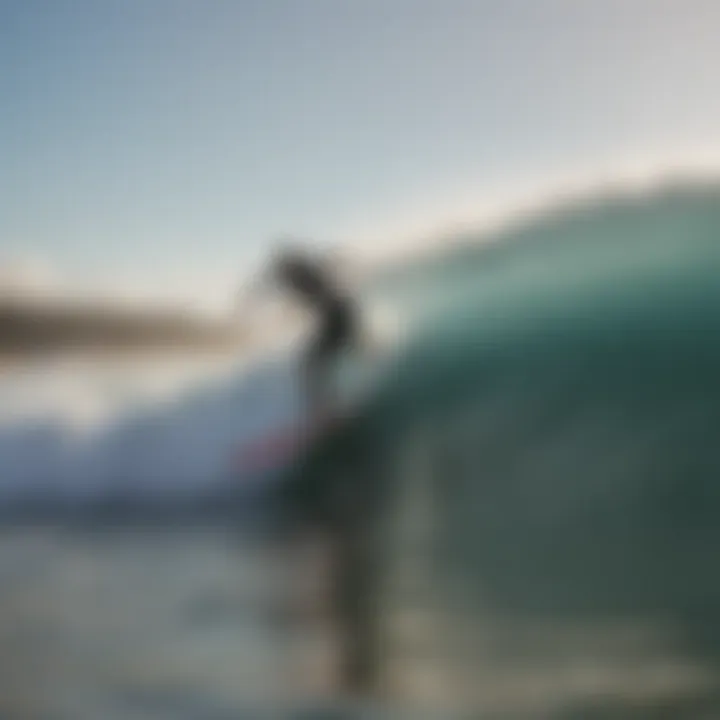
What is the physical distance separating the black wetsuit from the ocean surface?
1.0 inches

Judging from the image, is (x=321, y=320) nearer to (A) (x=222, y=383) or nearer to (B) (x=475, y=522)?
(A) (x=222, y=383)

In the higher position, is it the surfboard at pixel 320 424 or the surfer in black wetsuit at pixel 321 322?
the surfer in black wetsuit at pixel 321 322

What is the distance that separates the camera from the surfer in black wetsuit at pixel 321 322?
1.02 m

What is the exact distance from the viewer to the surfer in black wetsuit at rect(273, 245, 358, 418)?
3.35 ft

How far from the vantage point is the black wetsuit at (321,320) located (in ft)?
3.36

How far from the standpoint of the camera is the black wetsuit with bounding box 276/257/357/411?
1.02 m

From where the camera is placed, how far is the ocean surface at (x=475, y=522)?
0.97m

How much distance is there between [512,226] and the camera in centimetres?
102

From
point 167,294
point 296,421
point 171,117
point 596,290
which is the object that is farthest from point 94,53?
point 596,290

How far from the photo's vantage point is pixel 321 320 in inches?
40.6

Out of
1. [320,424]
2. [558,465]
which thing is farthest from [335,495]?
[558,465]

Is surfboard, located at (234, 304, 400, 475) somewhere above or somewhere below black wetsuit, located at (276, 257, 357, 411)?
below

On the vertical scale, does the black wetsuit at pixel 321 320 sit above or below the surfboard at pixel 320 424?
above

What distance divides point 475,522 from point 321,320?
24cm
